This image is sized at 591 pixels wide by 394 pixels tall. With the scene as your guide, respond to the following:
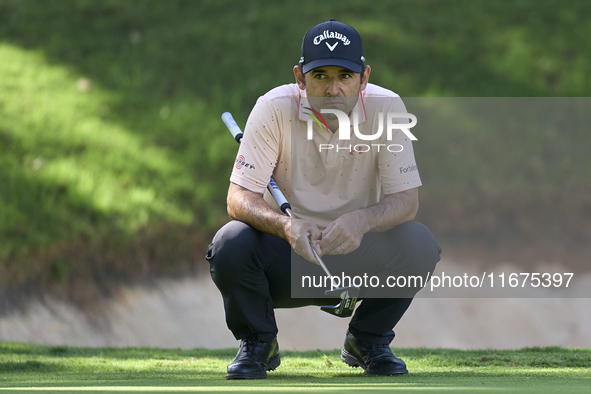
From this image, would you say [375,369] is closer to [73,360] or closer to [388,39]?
[73,360]

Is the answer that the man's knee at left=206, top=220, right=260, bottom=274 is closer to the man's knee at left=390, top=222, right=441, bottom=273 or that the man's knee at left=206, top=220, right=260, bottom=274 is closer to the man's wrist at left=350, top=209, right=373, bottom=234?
the man's wrist at left=350, top=209, right=373, bottom=234

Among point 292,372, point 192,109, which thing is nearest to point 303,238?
point 292,372

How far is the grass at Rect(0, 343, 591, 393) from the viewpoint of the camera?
2047 mm

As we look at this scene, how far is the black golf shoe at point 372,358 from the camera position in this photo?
2.55 metres

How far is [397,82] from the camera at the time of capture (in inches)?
246

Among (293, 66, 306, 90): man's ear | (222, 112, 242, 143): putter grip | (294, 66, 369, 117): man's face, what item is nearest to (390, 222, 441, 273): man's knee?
(294, 66, 369, 117): man's face

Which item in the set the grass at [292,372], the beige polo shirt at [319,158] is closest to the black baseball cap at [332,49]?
the beige polo shirt at [319,158]

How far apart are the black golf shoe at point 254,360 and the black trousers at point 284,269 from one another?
0.09 ft

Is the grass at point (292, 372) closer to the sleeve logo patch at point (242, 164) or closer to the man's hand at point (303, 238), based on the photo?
the man's hand at point (303, 238)

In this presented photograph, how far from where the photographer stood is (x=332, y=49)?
8.50 ft

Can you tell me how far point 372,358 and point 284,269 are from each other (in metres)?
0.39

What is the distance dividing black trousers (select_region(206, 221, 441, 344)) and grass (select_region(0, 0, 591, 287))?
2.34m

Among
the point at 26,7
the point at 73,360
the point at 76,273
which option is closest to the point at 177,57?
the point at 26,7

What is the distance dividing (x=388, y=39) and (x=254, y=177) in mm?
4223
